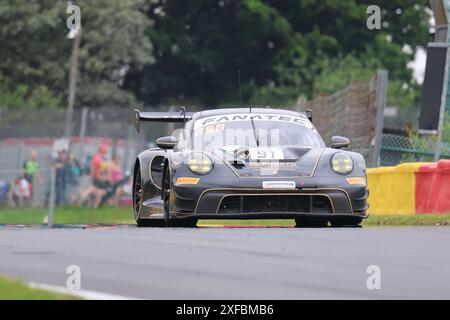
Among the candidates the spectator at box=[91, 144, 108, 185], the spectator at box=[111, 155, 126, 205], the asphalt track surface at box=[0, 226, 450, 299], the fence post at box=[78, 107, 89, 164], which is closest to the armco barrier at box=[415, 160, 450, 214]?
the asphalt track surface at box=[0, 226, 450, 299]

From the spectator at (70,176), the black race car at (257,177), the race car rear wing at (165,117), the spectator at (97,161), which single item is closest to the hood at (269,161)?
the black race car at (257,177)

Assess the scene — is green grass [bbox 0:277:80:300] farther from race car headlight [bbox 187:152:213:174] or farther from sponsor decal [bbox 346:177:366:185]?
sponsor decal [bbox 346:177:366:185]

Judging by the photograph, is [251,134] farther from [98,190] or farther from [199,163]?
[98,190]

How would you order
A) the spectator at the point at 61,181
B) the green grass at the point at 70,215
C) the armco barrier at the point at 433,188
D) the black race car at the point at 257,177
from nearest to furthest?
1. the black race car at the point at 257,177
2. the armco barrier at the point at 433,188
3. the green grass at the point at 70,215
4. the spectator at the point at 61,181

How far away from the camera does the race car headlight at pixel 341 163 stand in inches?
551

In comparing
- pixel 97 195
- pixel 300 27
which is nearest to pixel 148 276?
pixel 97 195

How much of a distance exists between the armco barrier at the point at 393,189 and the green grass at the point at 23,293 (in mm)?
10747

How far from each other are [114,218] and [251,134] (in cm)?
1230

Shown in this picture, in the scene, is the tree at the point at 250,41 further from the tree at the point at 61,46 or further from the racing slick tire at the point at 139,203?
the racing slick tire at the point at 139,203

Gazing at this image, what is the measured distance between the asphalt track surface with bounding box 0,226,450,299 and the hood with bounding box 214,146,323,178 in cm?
128

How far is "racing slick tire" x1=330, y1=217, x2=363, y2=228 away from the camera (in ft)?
47.0

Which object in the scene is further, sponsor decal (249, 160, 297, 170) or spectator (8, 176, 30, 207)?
spectator (8, 176, 30, 207)

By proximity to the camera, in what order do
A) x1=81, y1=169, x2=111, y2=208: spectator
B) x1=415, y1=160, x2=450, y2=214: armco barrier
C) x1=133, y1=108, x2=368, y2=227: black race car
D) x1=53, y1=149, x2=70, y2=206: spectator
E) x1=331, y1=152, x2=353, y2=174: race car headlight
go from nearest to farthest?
x1=133, y1=108, x2=368, y2=227: black race car < x1=331, y1=152, x2=353, y2=174: race car headlight < x1=415, y1=160, x2=450, y2=214: armco barrier < x1=53, y1=149, x2=70, y2=206: spectator < x1=81, y1=169, x2=111, y2=208: spectator
